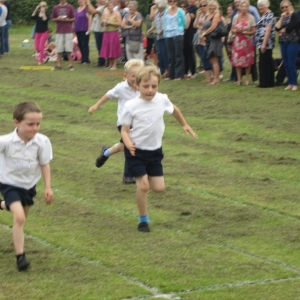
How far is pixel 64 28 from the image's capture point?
2391cm

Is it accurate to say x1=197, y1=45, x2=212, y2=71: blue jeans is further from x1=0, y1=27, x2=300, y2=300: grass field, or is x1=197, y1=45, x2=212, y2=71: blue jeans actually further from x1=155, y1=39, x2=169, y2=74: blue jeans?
x1=0, y1=27, x2=300, y2=300: grass field

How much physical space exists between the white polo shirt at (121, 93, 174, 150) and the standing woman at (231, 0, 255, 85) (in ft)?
34.8

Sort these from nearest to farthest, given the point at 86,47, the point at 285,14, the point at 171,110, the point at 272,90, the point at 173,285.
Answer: the point at 173,285
the point at 171,110
the point at 285,14
the point at 272,90
the point at 86,47

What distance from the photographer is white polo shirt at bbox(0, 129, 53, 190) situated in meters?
6.95

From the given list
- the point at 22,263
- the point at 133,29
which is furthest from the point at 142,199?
the point at 133,29

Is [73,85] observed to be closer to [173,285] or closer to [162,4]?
[162,4]

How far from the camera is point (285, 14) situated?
1717 cm

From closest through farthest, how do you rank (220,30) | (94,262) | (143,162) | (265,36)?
(94,262), (143,162), (265,36), (220,30)

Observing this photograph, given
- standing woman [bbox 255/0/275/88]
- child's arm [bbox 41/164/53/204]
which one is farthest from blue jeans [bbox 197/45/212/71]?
child's arm [bbox 41/164/53/204]

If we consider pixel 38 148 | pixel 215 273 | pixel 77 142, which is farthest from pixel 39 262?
pixel 77 142

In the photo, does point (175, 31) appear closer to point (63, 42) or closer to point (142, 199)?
point (63, 42)

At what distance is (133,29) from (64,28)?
2.79 meters

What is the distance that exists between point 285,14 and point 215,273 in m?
11.3

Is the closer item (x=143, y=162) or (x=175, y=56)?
(x=143, y=162)
